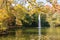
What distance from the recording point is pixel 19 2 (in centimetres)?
464

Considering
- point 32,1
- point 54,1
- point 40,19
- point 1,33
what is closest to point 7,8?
point 32,1

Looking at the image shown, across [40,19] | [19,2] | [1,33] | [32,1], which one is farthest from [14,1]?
[40,19]

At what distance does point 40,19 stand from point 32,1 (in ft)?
91.3

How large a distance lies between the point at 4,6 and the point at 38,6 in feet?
2.40

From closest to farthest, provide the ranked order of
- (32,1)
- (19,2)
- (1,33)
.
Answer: (32,1)
(19,2)
(1,33)

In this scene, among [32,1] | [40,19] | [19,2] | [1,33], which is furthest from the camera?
[40,19]

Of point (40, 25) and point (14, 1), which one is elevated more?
point (14, 1)

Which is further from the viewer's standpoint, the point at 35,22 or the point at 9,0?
the point at 35,22

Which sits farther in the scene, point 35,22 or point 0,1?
point 35,22

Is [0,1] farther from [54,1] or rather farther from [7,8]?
[54,1]

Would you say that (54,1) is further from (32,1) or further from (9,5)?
(9,5)

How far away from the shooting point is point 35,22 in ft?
107

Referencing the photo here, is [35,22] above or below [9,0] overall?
below

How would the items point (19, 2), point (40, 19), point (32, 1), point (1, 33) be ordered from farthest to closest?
point (40, 19)
point (1, 33)
point (19, 2)
point (32, 1)
